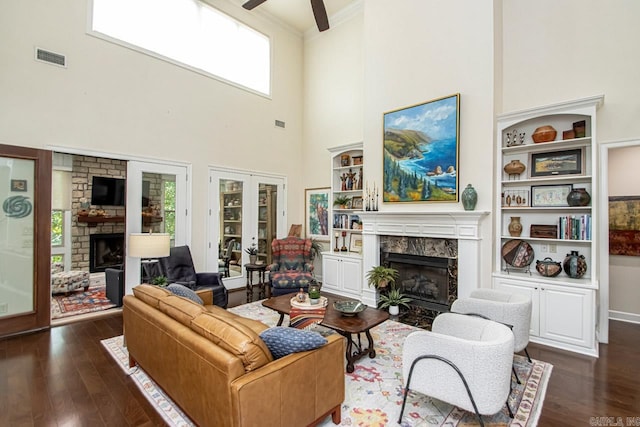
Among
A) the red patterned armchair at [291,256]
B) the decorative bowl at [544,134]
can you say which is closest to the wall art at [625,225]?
the decorative bowl at [544,134]

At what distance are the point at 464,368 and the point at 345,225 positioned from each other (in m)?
4.44

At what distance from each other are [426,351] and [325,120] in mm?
5854

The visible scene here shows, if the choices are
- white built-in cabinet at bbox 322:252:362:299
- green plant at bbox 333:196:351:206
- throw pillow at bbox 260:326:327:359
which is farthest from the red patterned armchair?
throw pillow at bbox 260:326:327:359

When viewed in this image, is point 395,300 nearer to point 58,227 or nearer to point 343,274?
point 343,274

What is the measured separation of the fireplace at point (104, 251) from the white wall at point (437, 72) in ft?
21.0

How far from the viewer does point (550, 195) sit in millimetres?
4031

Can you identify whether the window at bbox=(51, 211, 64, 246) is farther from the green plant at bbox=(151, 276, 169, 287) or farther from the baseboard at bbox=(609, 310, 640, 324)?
the baseboard at bbox=(609, 310, 640, 324)

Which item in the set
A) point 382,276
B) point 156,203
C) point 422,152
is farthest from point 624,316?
point 156,203

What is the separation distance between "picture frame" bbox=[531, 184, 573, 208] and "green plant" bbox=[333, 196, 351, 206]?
3202 millimetres

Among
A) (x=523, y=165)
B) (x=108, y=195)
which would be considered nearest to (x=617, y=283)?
(x=523, y=165)

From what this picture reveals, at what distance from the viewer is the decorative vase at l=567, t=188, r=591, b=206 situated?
3691 mm

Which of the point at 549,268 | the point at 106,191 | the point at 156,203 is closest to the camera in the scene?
the point at 549,268

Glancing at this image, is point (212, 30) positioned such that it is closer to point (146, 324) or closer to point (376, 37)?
point (376, 37)

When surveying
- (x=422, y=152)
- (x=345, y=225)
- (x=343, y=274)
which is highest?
(x=422, y=152)
